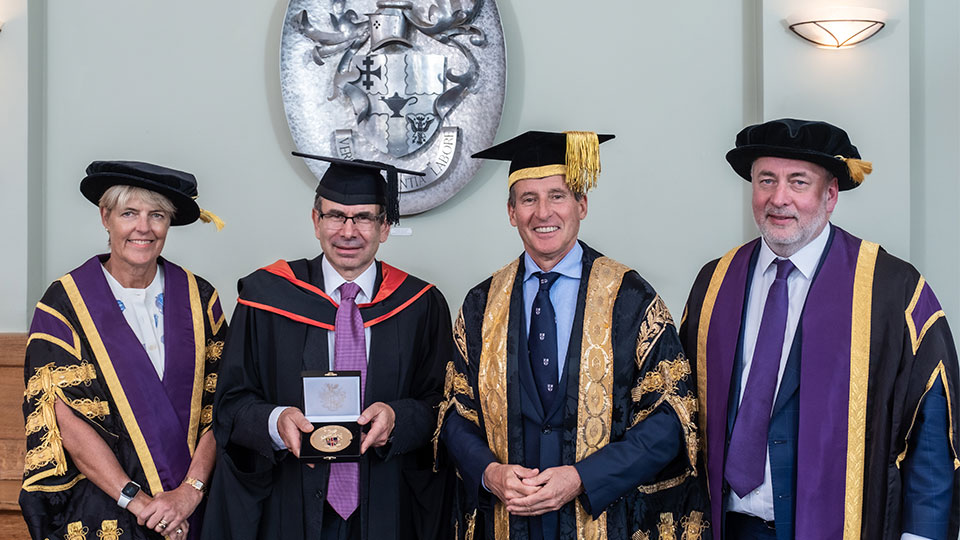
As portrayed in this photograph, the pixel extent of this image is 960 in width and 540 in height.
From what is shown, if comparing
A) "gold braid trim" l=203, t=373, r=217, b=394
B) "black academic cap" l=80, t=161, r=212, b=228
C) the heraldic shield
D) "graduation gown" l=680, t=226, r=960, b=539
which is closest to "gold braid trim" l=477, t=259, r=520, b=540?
"graduation gown" l=680, t=226, r=960, b=539

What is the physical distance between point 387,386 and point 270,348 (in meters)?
0.40

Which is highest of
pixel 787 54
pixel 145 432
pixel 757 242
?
pixel 787 54

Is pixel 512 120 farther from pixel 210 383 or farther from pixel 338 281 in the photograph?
pixel 210 383

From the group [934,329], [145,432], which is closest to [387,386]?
[145,432]

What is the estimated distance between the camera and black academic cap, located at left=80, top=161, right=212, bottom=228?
9.29ft

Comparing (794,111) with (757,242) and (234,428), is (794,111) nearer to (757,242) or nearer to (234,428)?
(757,242)

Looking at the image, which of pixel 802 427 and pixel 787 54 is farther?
pixel 787 54

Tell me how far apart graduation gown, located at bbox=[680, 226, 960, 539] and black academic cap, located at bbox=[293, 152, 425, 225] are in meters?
1.25

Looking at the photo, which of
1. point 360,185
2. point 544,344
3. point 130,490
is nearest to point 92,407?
point 130,490

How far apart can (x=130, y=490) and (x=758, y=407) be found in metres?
1.85

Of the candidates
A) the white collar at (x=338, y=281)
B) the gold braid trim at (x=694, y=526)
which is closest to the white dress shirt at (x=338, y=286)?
the white collar at (x=338, y=281)

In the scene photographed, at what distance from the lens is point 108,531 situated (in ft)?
9.07

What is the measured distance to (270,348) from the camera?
2.89 metres

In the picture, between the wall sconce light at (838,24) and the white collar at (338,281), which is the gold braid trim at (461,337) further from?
the wall sconce light at (838,24)
